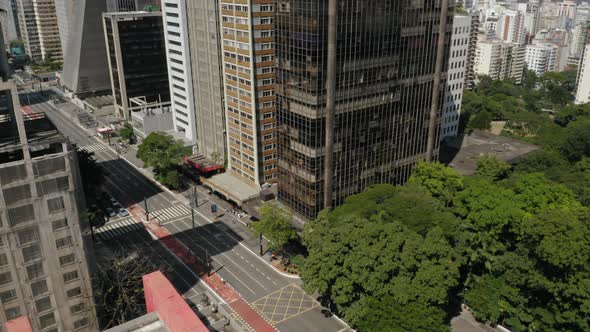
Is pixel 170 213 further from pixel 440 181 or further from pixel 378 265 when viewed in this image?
pixel 440 181

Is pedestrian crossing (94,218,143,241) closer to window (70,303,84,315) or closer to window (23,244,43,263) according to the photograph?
window (70,303,84,315)

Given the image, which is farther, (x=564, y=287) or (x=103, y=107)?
(x=103, y=107)

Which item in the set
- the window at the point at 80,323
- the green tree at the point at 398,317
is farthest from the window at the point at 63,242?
the green tree at the point at 398,317

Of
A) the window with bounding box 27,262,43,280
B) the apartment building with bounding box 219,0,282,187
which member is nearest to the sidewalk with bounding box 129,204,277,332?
the apartment building with bounding box 219,0,282,187

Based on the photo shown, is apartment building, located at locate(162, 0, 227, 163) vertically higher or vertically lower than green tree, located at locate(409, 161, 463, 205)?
higher

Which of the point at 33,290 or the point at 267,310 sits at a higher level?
the point at 33,290

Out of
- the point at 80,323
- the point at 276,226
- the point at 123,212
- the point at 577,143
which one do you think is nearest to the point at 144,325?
the point at 80,323

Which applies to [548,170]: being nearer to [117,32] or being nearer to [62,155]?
[62,155]

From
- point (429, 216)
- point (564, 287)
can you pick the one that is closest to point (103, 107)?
point (429, 216)
